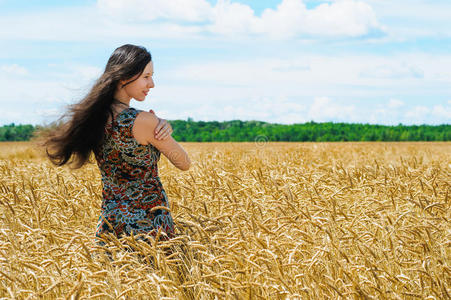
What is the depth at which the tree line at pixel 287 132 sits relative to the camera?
42.0 metres

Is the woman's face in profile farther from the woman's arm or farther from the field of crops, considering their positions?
the field of crops

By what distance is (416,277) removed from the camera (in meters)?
2.63

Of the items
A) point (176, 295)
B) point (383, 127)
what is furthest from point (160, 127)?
point (383, 127)

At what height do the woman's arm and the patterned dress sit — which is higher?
the woman's arm

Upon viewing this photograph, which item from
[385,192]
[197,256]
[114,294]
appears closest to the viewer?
[114,294]

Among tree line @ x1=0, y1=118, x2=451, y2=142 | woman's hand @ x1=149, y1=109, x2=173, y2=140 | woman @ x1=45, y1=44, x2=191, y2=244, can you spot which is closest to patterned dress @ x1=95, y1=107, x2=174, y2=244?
woman @ x1=45, y1=44, x2=191, y2=244

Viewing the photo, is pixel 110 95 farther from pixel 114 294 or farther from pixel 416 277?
pixel 416 277

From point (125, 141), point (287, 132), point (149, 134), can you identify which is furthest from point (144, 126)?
point (287, 132)

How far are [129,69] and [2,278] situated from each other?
4.79ft

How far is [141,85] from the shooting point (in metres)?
3.08

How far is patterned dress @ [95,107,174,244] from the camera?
2.98 meters

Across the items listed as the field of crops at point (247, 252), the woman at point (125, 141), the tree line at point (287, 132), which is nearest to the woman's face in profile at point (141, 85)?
the woman at point (125, 141)

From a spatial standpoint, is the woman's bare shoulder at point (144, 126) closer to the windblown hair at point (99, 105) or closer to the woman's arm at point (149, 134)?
the woman's arm at point (149, 134)

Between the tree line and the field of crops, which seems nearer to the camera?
the field of crops
